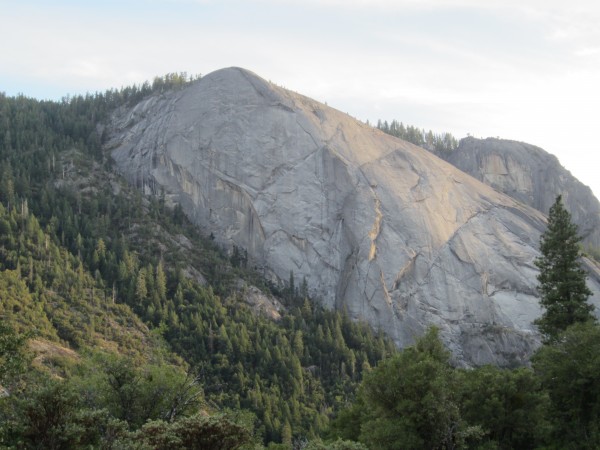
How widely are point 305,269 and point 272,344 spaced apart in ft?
92.7

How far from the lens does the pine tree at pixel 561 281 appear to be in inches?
2199

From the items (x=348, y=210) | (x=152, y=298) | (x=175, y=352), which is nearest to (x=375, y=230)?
(x=348, y=210)

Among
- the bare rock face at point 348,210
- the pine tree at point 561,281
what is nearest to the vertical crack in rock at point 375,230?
the bare rock face at point 348,210

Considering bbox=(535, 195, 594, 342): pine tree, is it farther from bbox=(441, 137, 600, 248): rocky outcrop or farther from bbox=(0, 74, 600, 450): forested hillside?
bbox=(441, 137, 600, 248): rocky outcrop

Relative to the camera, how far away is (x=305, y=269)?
468 ft

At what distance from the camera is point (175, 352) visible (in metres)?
108

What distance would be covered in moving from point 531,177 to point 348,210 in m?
65.2

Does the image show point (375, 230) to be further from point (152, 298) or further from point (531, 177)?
point (531, 177)

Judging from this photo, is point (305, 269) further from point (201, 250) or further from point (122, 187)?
point (122, 187)

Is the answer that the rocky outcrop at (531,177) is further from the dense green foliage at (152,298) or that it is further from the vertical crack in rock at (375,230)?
the dense green foliage at (152,298)

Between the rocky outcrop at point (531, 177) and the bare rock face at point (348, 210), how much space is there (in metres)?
19.0

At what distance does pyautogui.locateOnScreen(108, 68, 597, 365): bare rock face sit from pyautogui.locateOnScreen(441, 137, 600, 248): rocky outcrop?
1898 cm

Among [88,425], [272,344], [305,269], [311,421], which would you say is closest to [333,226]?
[305,269]

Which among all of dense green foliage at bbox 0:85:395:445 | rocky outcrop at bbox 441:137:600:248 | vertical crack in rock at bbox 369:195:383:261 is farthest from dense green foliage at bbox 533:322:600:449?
rocky outcrop at bbox 441:137:600:248
